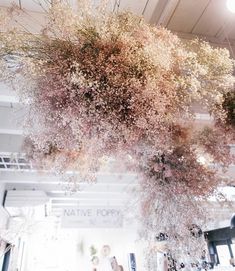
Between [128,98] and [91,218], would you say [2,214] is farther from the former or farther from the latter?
[128,98]

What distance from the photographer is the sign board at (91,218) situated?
24.7 ft

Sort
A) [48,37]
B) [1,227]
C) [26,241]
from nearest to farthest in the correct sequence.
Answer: [48,37], [1,227], [26,241]

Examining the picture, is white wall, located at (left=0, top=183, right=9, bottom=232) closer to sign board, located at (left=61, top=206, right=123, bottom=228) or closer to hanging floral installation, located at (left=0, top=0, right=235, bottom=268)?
sign board, located at (left=61, top=206, right=123, bottom=228)

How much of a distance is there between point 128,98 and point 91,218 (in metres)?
6.86

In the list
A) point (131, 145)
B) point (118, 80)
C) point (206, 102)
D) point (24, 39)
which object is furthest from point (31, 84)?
point (206, 102)

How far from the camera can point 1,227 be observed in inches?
253

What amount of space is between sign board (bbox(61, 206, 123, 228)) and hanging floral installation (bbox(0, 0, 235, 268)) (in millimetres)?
6115

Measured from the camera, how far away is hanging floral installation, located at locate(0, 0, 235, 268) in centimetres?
129

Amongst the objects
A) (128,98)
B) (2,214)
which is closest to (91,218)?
(2,214)

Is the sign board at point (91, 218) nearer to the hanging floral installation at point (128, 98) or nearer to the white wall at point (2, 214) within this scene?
the white wall at point (2, 214)

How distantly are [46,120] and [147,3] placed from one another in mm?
1328

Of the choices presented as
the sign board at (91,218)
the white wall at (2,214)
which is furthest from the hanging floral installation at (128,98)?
the sign board at (91,218)

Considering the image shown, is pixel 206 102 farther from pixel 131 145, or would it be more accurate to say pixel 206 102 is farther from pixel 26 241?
pixel 26 241

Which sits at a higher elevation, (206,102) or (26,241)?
(26,241)
